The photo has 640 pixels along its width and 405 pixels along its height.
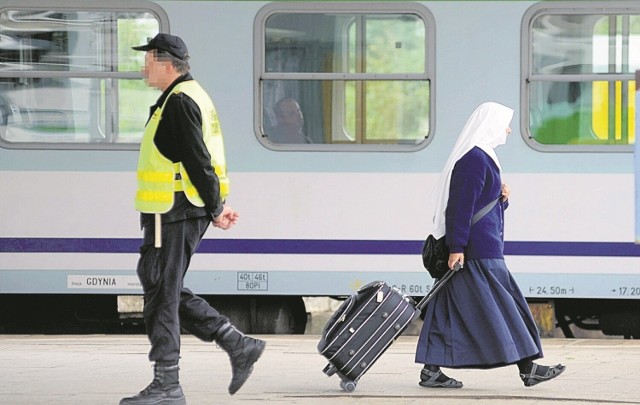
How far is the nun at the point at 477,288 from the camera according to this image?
7.06 meters

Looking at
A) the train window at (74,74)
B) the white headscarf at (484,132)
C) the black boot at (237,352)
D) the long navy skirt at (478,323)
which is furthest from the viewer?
the train window at (74,74)

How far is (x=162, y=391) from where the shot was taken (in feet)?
20.9

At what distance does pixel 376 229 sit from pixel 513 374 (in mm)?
2436

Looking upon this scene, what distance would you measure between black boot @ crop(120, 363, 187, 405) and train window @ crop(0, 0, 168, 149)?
4.17 m

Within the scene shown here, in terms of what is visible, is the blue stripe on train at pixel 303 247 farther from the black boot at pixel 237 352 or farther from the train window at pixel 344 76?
the black boot at pixel 237 352

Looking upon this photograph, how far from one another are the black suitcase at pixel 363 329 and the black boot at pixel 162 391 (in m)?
0.95

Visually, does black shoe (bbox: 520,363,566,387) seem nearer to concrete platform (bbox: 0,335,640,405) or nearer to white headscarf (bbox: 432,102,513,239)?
concrete platform (bbox: 0,335,640,405)

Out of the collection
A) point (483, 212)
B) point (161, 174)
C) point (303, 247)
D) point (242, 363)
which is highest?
point (161, 174)

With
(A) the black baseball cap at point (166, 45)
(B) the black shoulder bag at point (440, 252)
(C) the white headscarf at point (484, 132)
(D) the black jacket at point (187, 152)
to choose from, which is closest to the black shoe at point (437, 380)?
(B) the black shoulder bag at point (440, 252)

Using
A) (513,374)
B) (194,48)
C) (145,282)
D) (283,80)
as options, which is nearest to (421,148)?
(283,80)

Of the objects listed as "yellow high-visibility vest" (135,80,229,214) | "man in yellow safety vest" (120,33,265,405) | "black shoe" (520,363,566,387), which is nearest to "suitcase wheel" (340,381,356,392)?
"black shoe" (520,363,566,387)

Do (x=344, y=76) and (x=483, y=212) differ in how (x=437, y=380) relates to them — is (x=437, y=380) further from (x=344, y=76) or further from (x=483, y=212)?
(x=344, y=76)

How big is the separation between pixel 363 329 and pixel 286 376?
101 cm

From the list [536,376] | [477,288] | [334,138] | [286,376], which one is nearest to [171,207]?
[477,288]
